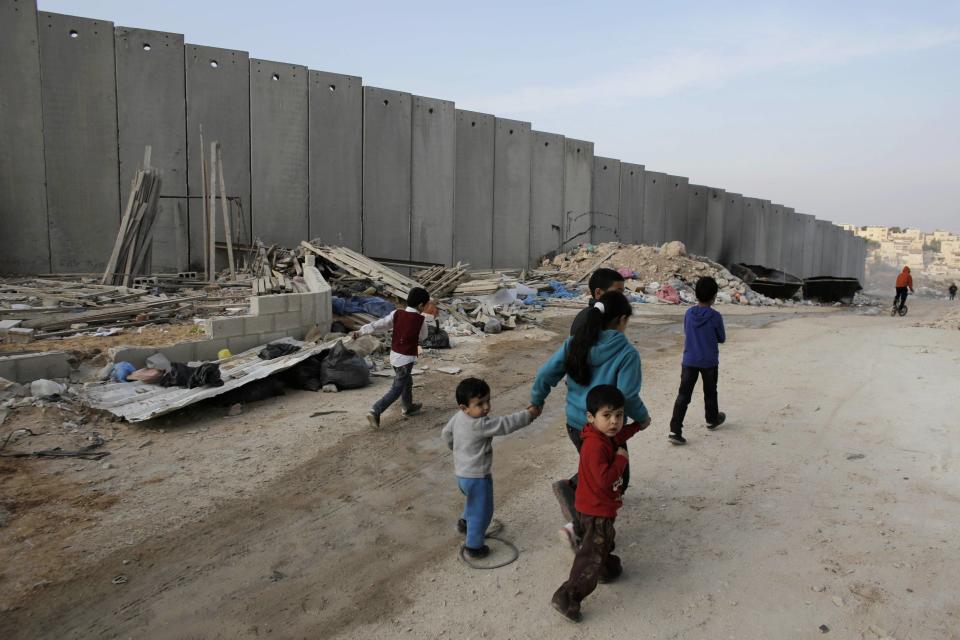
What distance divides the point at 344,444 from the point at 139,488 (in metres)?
1.51

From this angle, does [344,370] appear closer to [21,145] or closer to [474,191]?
[21,145]

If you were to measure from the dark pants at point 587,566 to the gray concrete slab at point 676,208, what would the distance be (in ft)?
85.4

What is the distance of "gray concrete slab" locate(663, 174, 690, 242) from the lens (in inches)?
1078

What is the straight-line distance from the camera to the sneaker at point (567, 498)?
3.22 meters

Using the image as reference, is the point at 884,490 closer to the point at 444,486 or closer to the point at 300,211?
the point at 444,486

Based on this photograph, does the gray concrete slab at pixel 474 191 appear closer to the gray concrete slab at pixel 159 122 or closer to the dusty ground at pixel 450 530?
the gray concrete slab at pixel 159 122

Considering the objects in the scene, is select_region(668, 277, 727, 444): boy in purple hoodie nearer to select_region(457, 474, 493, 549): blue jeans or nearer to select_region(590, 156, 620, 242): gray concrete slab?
select_region(457, 474, 493, 549): blue jeans

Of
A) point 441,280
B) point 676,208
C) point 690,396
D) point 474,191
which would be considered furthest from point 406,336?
point 676,208

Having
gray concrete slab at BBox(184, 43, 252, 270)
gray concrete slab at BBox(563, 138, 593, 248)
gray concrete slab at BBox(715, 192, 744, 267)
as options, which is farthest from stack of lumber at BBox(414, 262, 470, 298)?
gray concrete slab at BBox(715, 192, 744, 267)

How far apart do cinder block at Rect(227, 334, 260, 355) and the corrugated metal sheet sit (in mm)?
429

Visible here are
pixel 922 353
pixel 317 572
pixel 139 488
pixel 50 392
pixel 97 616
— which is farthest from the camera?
pixel 922 353

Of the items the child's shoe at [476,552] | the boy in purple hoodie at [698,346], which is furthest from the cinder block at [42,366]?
the boy in purple hoodie at [698,346]

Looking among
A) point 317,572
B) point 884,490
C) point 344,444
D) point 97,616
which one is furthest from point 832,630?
point 344,444

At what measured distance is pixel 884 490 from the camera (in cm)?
393
